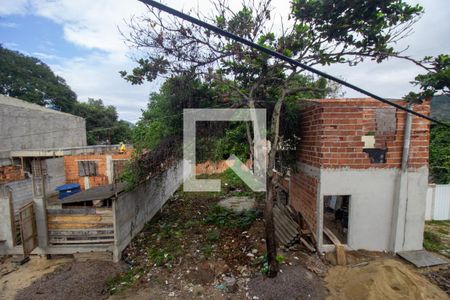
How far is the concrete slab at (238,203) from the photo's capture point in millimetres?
7488

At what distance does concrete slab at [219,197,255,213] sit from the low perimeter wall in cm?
241

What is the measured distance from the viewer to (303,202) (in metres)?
4.95

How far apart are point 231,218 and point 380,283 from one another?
12.8 feet

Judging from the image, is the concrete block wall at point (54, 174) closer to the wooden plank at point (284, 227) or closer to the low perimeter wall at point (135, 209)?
the low perimeter wall at point (135, 209)

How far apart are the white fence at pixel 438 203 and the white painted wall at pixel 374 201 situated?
3036 millimetres

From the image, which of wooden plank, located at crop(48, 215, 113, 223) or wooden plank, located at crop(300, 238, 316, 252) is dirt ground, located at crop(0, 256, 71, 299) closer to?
wooden plank, located at crop(48, 215, 113, 223)

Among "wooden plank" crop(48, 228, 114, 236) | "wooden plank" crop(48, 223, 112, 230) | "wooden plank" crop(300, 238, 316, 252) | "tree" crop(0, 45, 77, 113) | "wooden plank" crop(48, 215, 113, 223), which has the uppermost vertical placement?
"tree" crop(0, 45, 77, 113)

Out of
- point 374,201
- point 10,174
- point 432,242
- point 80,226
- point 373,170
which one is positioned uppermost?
point 373,170

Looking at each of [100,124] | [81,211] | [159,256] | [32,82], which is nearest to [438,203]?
[159,256]

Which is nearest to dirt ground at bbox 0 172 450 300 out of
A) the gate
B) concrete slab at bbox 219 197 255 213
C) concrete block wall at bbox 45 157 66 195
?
the gate

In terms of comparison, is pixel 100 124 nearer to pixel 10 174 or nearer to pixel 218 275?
pixel 10 174

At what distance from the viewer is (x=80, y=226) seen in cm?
472

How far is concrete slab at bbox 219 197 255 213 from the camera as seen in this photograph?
7.49 metres

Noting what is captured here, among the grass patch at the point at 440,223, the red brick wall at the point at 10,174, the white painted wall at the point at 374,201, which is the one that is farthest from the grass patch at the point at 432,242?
the red brick wall at the point at 10,174
